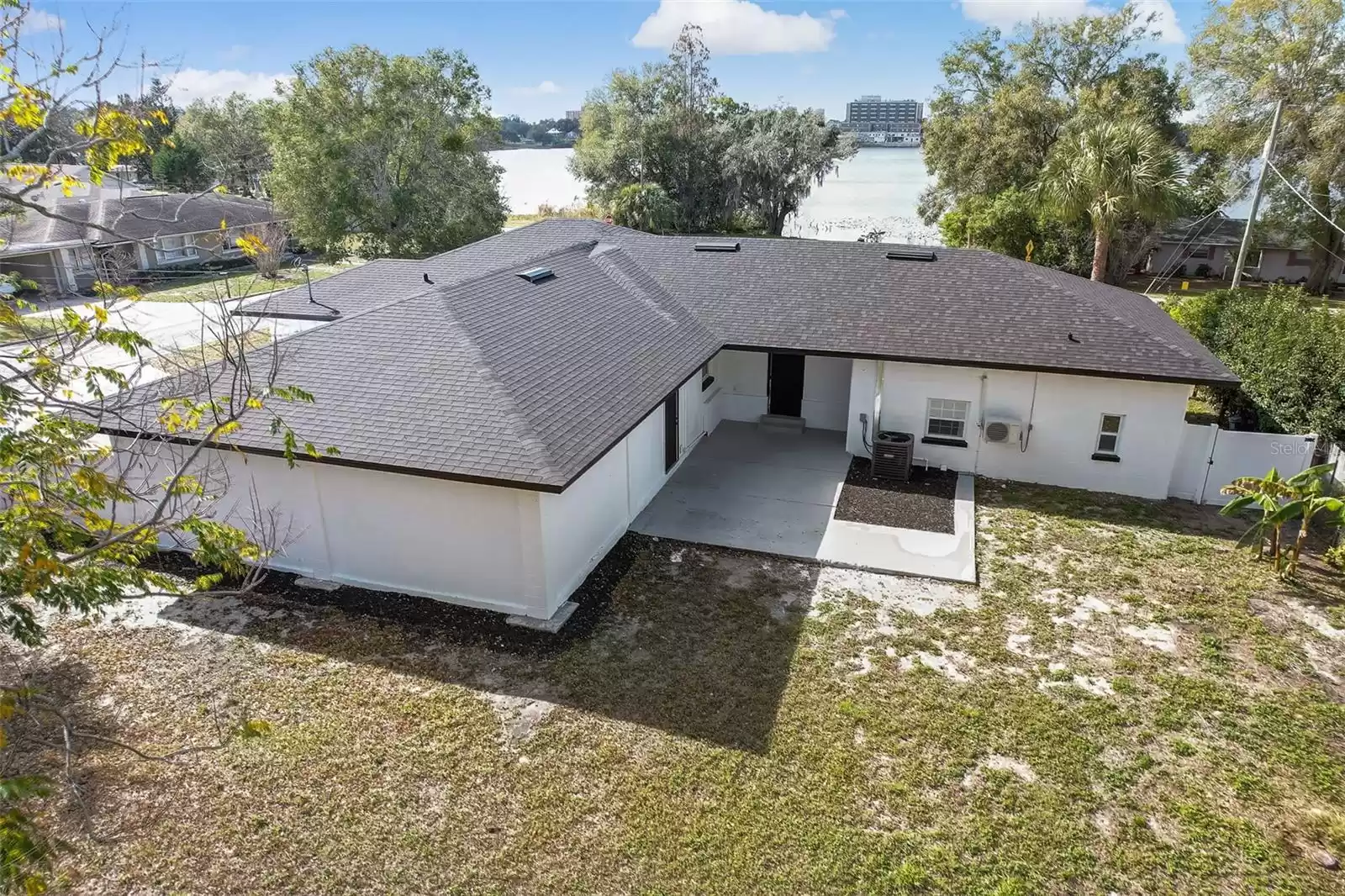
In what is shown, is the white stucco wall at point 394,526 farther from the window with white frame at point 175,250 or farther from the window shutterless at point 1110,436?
the window with white frame at point 175,250

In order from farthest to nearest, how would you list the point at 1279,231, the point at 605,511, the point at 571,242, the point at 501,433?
the point at 1279,231
the point at 571,242
the point at 605,511
the point at 501,433

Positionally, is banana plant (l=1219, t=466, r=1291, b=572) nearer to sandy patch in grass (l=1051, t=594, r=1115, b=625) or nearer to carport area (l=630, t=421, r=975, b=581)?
sandy patch in grass (l=1051, t=594, r=1115, b=625)

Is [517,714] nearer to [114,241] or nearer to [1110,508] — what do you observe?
[1110,508]

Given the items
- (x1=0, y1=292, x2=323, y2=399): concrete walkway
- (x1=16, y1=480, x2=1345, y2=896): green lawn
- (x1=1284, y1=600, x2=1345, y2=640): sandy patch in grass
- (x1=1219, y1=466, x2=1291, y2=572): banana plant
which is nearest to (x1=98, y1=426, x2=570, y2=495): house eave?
(x1=16, y1=480, x2=1345, y2=896): green lawn

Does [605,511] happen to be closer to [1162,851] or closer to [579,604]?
[579,604]

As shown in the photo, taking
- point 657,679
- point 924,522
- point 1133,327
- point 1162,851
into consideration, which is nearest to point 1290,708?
point 1162,851

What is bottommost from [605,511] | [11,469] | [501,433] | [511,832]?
[511,832]
